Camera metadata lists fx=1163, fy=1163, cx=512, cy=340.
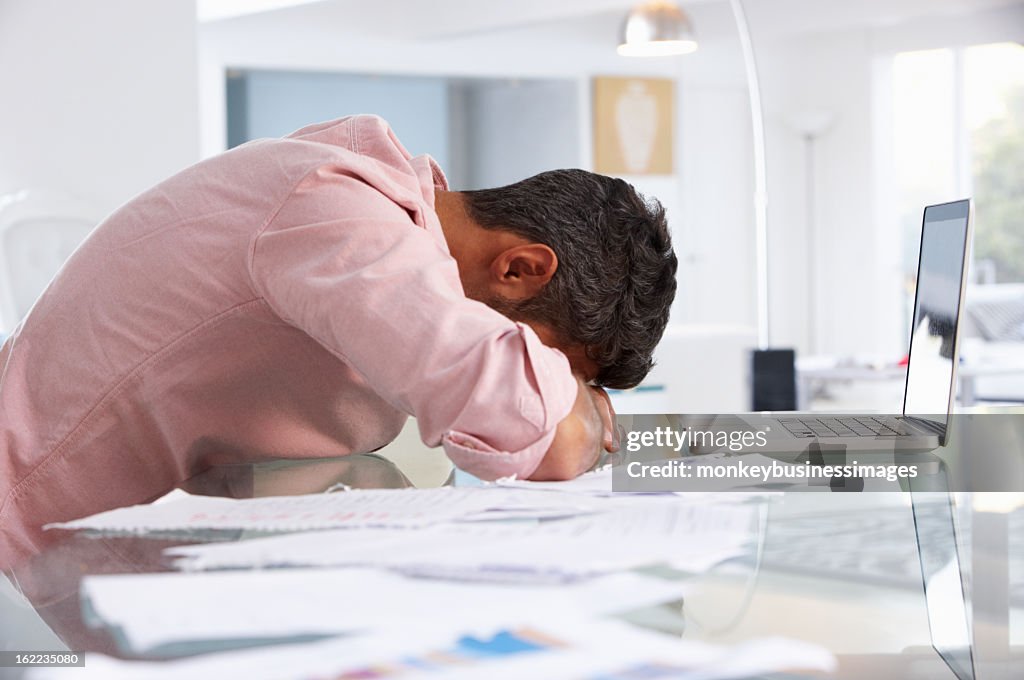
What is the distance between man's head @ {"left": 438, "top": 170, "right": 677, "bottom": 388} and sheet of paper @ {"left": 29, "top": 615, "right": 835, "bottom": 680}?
0.63 metres

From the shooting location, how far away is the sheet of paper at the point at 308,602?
1.49ft

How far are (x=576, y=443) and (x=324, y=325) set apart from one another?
0.22 meters

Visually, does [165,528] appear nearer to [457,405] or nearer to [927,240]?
[457,405]

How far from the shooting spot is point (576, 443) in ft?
2.99

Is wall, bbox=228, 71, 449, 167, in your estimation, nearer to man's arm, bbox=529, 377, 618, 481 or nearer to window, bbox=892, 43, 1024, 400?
window, bbox=892, 43, 1024, 400

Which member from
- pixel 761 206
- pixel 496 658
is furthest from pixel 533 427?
pixel 761 206

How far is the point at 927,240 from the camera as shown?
158 centimetres

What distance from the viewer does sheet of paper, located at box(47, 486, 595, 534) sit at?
699mm

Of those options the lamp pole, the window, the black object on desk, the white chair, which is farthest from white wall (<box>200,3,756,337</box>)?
the black object on desk

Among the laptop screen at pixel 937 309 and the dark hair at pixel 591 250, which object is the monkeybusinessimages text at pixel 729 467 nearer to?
the dark hair at pixel 591 250

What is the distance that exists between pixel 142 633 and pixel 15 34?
3775 millimetres

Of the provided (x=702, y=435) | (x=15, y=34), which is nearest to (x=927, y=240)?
(x=702, y=435)

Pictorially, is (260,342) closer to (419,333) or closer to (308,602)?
(419,333)

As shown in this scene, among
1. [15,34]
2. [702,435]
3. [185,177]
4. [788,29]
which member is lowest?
[702,435]
